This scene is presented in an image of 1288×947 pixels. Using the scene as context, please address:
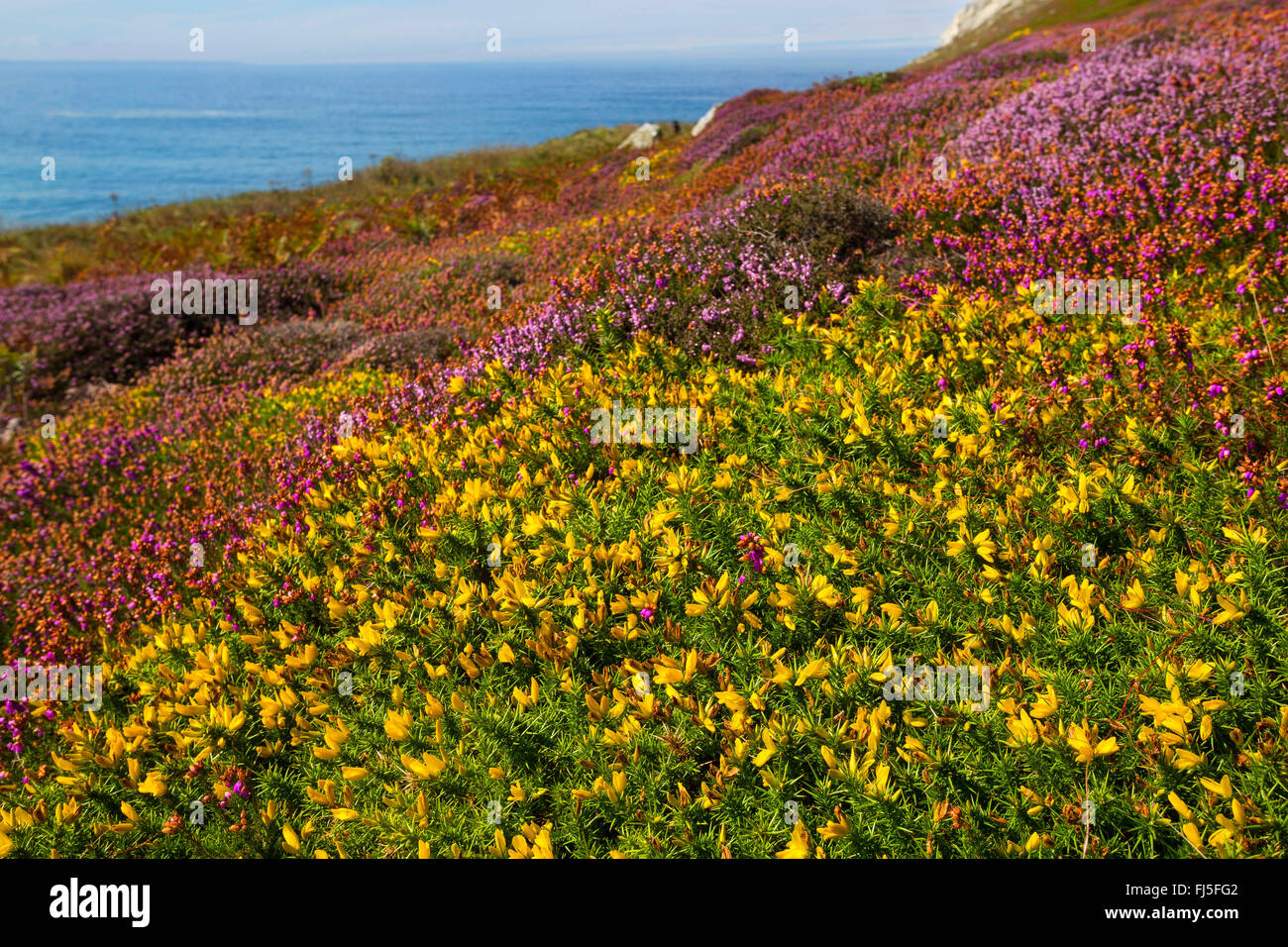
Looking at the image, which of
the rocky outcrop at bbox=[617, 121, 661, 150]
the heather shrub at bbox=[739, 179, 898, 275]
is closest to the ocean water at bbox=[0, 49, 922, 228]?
the rocky outcrop at bbox=[617, 121, 661, 150]

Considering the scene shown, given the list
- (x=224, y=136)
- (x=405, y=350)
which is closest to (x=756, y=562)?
(x=405, y=350)

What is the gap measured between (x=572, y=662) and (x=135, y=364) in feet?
39.7

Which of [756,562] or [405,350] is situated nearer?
[756,562]

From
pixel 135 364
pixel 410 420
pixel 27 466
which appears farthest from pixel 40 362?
pixel 410 420

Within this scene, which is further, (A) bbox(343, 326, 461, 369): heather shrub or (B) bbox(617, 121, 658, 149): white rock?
(B) bbox(617, 121, 658, 149): white rock

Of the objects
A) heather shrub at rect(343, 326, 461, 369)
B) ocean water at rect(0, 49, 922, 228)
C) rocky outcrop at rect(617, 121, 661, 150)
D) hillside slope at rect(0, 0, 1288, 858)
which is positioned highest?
ocean water at rect(0, 49, 922, 228)

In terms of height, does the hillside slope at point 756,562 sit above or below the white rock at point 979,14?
below

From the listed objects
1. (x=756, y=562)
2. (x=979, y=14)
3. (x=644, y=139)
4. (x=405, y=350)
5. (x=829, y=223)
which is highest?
(x=979, y=14)

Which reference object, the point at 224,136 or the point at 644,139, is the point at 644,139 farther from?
the point at 224,136

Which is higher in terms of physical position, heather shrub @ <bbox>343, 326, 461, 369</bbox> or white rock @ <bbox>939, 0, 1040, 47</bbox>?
white rock @ <bbox>939, 0, 1040, 47</bbox>

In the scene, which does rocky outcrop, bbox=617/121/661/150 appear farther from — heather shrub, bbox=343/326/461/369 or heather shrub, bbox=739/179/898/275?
heather shrub, bbox=739/179/898/275

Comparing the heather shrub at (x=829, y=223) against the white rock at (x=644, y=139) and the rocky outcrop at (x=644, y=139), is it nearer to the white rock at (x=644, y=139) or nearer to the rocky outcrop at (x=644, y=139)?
the rocky outcrop at (x=644, y=139)

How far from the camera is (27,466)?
743 centimetres

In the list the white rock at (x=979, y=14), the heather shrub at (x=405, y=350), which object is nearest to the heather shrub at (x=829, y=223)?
the heather shrub at (x=405, y=350)
